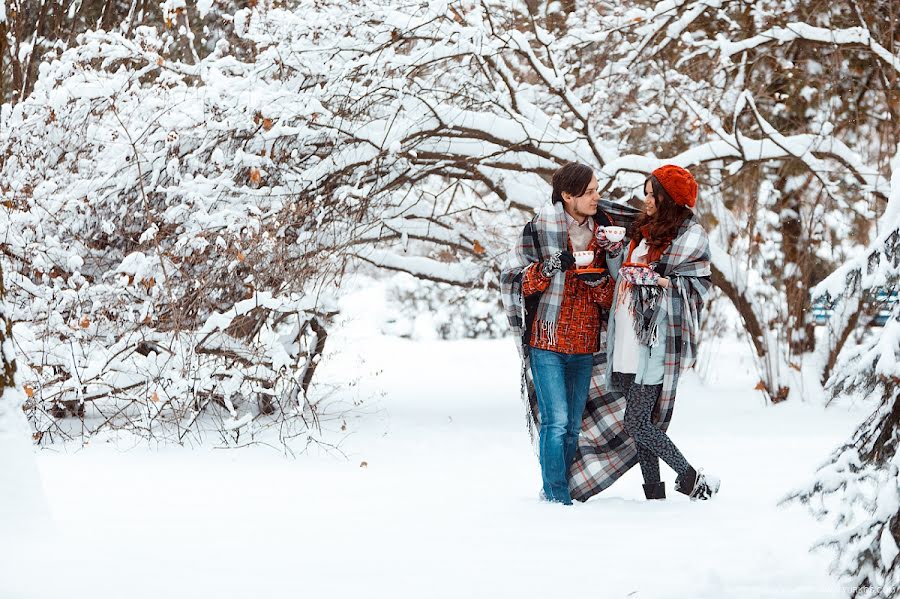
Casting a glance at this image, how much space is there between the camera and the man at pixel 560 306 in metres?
4.82

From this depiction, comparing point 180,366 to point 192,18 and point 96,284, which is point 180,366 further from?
point 192,18

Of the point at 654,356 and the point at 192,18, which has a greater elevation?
the point at 192,18

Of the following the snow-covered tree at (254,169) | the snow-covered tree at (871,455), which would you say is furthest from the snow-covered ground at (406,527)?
the snow-covered tree at (254,169)

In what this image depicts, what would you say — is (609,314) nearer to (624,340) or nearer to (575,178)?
(624,340)

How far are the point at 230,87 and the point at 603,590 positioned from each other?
16.4 ft

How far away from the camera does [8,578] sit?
3.35m

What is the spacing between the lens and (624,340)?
476 cm

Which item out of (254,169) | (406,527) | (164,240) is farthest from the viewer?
(164,240)

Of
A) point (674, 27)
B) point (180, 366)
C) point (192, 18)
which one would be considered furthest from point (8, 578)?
point (192, 18)

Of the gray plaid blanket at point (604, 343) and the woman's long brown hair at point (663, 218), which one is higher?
the woman's long brown hair at point (663, 218)

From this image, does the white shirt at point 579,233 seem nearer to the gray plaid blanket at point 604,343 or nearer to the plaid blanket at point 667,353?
the gray plaid blanket at point 604,343

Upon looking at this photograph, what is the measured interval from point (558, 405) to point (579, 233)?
2.60 ft

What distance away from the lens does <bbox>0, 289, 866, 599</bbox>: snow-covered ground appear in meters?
3.52

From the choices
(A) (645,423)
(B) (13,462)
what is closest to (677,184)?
(A) (645,423)
